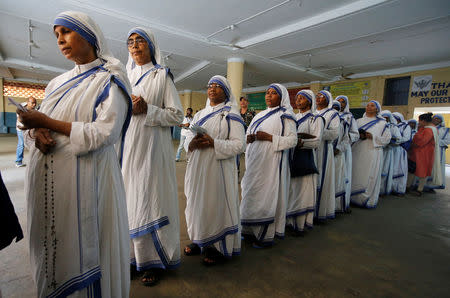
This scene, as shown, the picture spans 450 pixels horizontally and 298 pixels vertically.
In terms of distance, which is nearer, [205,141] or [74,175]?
[74,175]

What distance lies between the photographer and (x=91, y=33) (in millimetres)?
1148

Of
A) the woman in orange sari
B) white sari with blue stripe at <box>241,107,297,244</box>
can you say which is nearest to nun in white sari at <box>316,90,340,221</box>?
white sari with blue stripe at <box>241,107,297,244</box>

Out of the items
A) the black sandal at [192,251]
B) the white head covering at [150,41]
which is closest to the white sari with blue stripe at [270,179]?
the black sandal at [192,251]

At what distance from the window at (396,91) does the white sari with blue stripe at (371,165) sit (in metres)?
5.88

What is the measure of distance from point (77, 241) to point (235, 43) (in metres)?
7.05

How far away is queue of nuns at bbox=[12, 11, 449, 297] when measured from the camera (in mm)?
1087

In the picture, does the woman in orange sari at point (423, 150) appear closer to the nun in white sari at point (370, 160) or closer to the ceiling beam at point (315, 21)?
the nun in white sari at point (370, 160)

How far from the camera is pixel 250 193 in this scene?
104 inches

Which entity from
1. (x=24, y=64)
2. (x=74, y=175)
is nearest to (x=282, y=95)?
(x=74, y=175)

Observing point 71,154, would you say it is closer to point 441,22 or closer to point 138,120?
point 138,120

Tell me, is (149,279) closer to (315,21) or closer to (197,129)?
(197,129)

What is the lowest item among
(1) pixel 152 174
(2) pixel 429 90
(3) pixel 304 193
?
(3) pixel 304 193

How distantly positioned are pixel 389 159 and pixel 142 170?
535cm

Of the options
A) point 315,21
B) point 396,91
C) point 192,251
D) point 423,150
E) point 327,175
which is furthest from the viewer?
point 396,91
